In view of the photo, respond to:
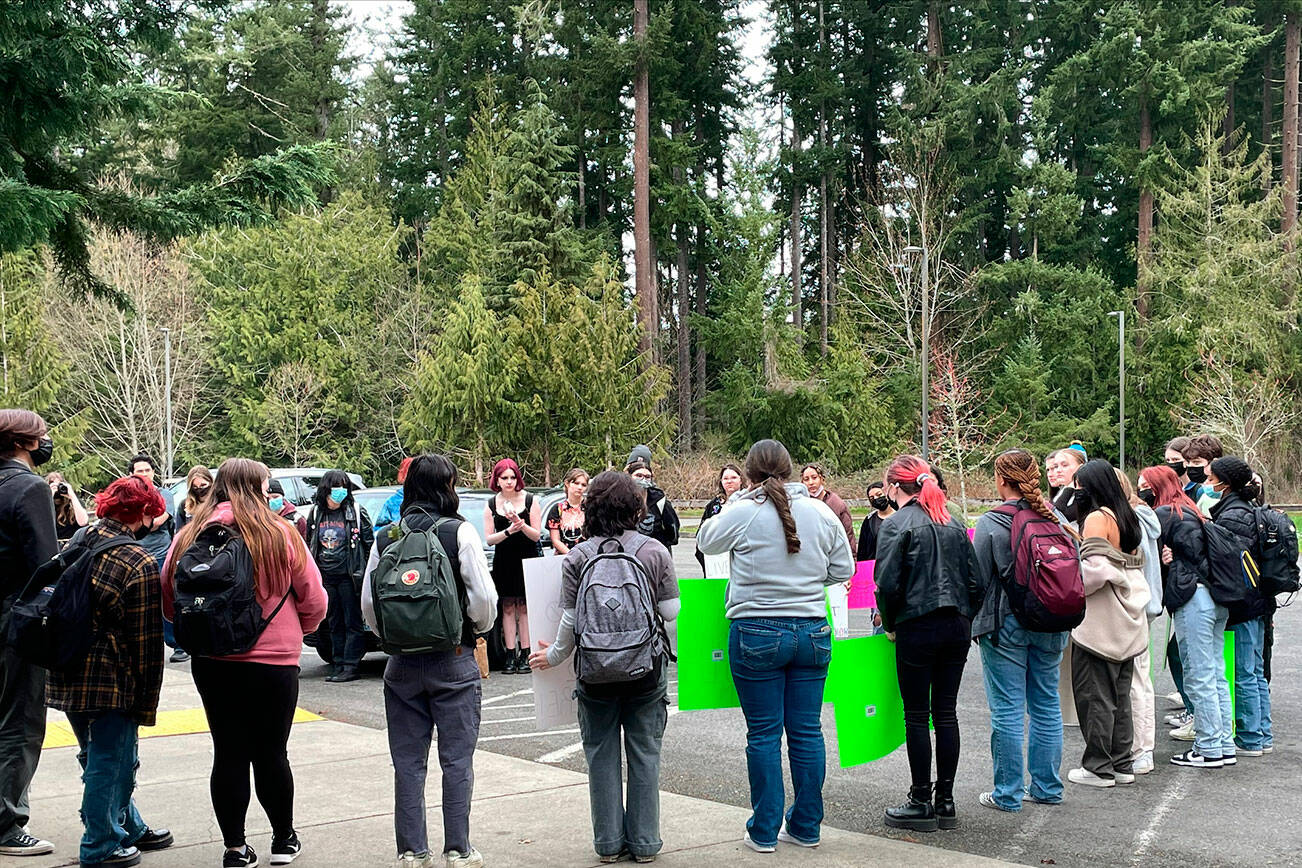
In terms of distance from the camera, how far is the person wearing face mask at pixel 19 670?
5.92 m

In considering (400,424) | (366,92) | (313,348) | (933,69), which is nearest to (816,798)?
(400,424)

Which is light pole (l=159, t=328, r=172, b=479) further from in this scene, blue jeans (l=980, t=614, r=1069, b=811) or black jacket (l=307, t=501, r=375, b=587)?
blue jeans (l=980, t=614, r=1069, b=811)

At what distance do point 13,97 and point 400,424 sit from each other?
35.6m

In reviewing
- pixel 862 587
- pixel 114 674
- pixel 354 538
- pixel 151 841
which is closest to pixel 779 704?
pixel 114 674

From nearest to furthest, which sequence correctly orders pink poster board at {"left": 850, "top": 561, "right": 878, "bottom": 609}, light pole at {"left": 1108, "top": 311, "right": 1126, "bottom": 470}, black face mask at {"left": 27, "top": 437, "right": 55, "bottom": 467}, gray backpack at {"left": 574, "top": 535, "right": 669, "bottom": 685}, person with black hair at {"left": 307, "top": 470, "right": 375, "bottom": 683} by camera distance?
1. gray backpack at {"left": 574, "top": 535, "right": 669, "bottom": 685}
2. black face mask at {"left": 27, "top": 437, "right": 55, "bottom": 467}
3. pink poster board at {"left": 850, "top": 561, "right": 878, "bottom": 609}
4. person with black hair at {"left": 307, "top": 470, "right": 375, "bottom": 683}
5. light pole at {"left": 1108, "top": 311, "right": 1126, "bottom": 470}

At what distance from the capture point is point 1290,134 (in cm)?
4734

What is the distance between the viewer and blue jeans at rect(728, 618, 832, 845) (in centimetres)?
592

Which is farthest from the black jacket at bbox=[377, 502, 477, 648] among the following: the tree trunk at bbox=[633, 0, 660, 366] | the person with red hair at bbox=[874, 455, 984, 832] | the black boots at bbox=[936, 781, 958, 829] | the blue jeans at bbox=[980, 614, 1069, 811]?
the tree trunk at bbox=[633, 0, 660, 366]

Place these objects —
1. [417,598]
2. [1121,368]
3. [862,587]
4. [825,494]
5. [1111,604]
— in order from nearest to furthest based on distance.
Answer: [417,598], [1111,604], [862,587], [825,494], [1121,368]

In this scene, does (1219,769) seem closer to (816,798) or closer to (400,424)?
(816,798)

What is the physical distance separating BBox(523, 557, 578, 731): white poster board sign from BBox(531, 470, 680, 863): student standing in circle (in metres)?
0.26

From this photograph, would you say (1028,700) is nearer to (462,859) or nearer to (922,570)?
(922,570)

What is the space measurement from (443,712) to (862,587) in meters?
5.42

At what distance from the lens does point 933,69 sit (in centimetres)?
5375
